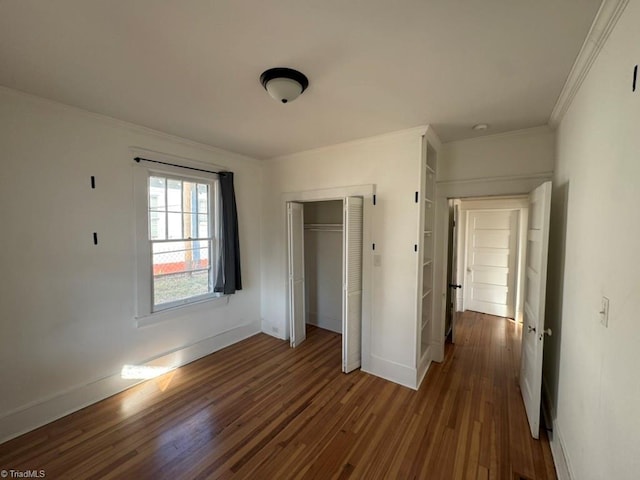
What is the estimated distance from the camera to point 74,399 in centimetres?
230

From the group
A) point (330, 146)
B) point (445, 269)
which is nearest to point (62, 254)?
→ point (330, 146)

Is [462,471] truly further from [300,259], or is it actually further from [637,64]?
[300,259]

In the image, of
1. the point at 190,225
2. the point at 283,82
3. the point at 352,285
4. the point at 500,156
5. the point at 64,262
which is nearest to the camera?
the point at 283,82

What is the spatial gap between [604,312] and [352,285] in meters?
2.01

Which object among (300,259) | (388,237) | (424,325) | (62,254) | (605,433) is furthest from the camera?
(300,259)

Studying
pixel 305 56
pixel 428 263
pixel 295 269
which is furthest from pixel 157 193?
pixel 428 263

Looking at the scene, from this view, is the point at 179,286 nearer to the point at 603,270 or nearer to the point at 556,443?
the point at 603,270

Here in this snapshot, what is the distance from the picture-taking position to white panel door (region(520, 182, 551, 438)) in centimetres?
201

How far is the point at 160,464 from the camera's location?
5.95 feet

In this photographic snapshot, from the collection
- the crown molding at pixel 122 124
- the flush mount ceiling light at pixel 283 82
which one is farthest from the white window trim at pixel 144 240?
the flush mount ceiling light at pixel 283 82

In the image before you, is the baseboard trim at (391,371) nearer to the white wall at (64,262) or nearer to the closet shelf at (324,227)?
the closet shelf at (324,227)

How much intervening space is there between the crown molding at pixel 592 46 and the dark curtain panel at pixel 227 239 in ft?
10.8

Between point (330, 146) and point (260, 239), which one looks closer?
point (330, 146)

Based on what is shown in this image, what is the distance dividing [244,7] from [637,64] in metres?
1.58
